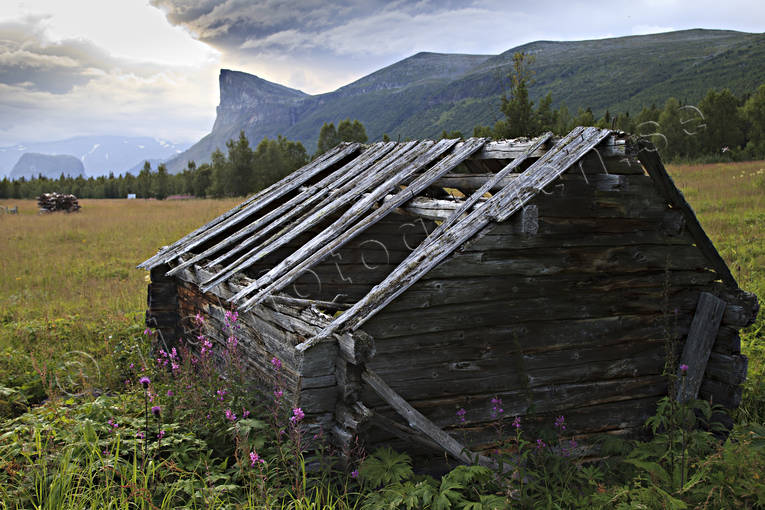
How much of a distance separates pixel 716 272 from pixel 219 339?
478 cm

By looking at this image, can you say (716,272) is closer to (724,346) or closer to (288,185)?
(724,346)

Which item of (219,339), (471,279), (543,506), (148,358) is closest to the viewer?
(543,506)

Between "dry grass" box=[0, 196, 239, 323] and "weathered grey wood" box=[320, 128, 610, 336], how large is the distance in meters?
5.87

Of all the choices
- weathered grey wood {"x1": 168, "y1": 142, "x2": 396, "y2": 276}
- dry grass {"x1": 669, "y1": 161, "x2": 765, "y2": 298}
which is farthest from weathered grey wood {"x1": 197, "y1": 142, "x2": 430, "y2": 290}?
dry grass {"x1": 669, "y1": 161, "x2": 765, "y2": 298}

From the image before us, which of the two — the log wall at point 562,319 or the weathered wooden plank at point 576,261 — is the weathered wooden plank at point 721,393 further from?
the weathered wooden plank at point 576,261

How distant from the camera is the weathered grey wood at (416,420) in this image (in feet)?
11.4

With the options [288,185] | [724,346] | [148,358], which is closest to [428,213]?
[724,346]

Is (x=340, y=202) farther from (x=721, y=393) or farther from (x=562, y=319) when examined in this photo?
(x=721, y=393)

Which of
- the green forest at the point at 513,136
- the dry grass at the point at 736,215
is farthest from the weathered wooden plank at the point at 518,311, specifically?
the green forest at the point at 513,136

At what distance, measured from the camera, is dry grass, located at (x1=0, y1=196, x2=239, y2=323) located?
8688 millimetres

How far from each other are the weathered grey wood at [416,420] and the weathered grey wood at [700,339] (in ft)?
6.95

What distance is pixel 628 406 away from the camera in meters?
4.36

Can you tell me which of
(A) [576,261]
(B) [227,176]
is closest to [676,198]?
(A) [576,261]

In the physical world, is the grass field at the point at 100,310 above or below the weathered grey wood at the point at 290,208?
below
